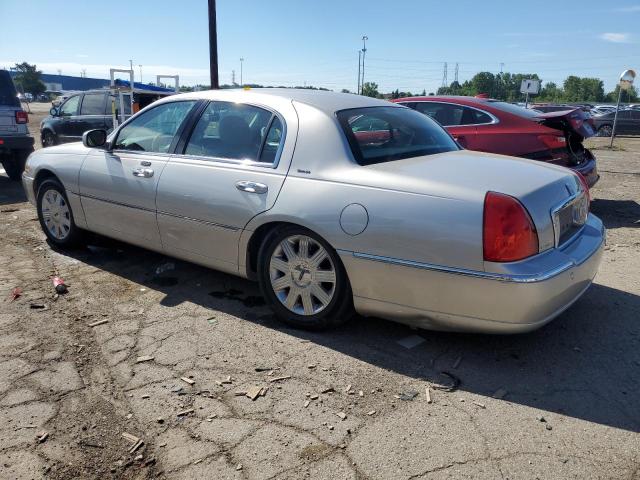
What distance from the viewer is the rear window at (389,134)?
3676 mm

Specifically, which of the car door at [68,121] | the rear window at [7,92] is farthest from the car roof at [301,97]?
the car door at [68,121]

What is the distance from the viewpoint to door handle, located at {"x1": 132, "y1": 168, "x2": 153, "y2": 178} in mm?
4406

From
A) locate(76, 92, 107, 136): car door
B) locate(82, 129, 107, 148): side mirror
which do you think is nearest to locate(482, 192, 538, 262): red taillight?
locate(82, 129, 107, 148): side mirror

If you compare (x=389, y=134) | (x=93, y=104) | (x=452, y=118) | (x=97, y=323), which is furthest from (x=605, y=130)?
(x=97, y=323)

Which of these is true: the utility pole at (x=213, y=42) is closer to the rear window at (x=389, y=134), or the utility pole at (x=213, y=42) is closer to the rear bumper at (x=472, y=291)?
the rear window at (x=389, y=134)

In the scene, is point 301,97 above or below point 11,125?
above

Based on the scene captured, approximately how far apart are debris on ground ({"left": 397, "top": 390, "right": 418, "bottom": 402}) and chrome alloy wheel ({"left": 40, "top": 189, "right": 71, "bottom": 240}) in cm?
385

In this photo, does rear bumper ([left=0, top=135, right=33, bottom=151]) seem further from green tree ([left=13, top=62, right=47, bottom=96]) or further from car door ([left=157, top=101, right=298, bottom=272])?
green tree ([left=13, top=62, right=47, bottom=96])

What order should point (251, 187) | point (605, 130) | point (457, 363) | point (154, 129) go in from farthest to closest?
1. point (605, 130)
2. point (154, 129)
3. point (251, 187)
4. point (457, 363)

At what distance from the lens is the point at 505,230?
2934 millimetres

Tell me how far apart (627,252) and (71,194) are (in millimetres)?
5509

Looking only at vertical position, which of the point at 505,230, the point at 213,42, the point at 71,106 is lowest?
the point at 505,230

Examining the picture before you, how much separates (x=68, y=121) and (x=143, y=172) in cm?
1082

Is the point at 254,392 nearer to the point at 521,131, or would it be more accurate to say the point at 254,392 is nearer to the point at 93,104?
the point at 521,131
